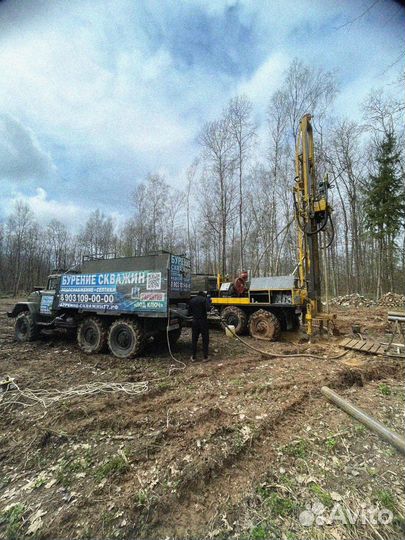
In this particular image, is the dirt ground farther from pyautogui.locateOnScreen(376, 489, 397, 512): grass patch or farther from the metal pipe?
the metal pipe

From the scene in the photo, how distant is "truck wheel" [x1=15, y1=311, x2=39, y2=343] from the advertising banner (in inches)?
74.4

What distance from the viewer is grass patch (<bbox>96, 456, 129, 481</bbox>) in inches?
104

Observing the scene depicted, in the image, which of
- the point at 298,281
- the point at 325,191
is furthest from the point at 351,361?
the point at 325,191

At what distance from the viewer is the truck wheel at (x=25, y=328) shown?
883 cm

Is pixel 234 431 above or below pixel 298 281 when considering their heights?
below

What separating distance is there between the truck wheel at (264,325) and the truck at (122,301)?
270cm

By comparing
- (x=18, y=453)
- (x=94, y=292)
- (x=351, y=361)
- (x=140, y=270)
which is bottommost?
(x=18, y=453)

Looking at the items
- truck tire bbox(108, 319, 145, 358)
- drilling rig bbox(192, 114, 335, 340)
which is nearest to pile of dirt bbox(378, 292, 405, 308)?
drilling rig bbox(192, 114, 335, 340)

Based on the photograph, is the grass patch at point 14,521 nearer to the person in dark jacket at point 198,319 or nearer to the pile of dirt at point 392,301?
the person in dark jacket at point 198,319

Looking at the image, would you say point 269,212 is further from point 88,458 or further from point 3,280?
point 3,280

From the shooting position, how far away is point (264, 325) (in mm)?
8844

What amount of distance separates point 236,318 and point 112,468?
7164 mm

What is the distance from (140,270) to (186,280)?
147 cm

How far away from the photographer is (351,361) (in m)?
6.25
